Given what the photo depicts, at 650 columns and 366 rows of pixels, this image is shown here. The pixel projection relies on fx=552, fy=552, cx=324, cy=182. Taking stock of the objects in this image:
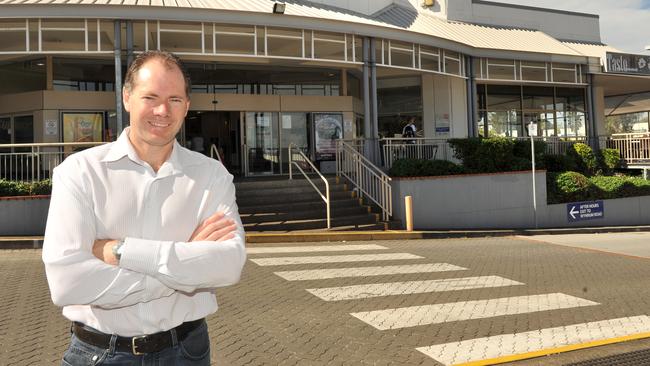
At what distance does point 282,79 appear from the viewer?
19.6 m

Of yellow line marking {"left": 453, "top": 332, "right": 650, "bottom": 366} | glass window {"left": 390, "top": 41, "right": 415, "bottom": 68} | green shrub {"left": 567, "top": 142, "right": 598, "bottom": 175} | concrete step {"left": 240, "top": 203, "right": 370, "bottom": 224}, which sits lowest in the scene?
yellow line marking {"left": 453, "top": 332, "right": 650, "bottom": 366}

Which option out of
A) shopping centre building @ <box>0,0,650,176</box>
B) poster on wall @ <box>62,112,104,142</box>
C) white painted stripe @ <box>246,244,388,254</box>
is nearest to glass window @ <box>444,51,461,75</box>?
shopping centre building @ <box>0,0,650,176</box>

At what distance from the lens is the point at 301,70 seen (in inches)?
778

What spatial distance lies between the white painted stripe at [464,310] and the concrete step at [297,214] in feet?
24.2

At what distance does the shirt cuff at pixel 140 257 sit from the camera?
6.14ft

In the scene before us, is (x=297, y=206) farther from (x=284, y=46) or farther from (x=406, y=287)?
(x=406, y=287)

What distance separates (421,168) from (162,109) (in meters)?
13.7

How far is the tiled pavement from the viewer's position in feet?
16.6

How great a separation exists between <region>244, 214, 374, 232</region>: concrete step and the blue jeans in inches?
419

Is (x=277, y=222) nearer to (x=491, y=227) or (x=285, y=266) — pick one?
(x=285, y=266)

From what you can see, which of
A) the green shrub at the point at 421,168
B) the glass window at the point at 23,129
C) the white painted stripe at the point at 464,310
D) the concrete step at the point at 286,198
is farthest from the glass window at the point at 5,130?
the white painted stripe at the point at 464,310

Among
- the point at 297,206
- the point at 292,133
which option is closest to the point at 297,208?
the point at 297,206

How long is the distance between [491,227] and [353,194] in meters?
4.30

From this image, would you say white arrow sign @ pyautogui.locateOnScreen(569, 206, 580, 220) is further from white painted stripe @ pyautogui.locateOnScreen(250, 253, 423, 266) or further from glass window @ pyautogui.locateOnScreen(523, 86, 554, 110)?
white painted stripe @ pyautogui.locateOnScreen(250, 253, 423, 266)
